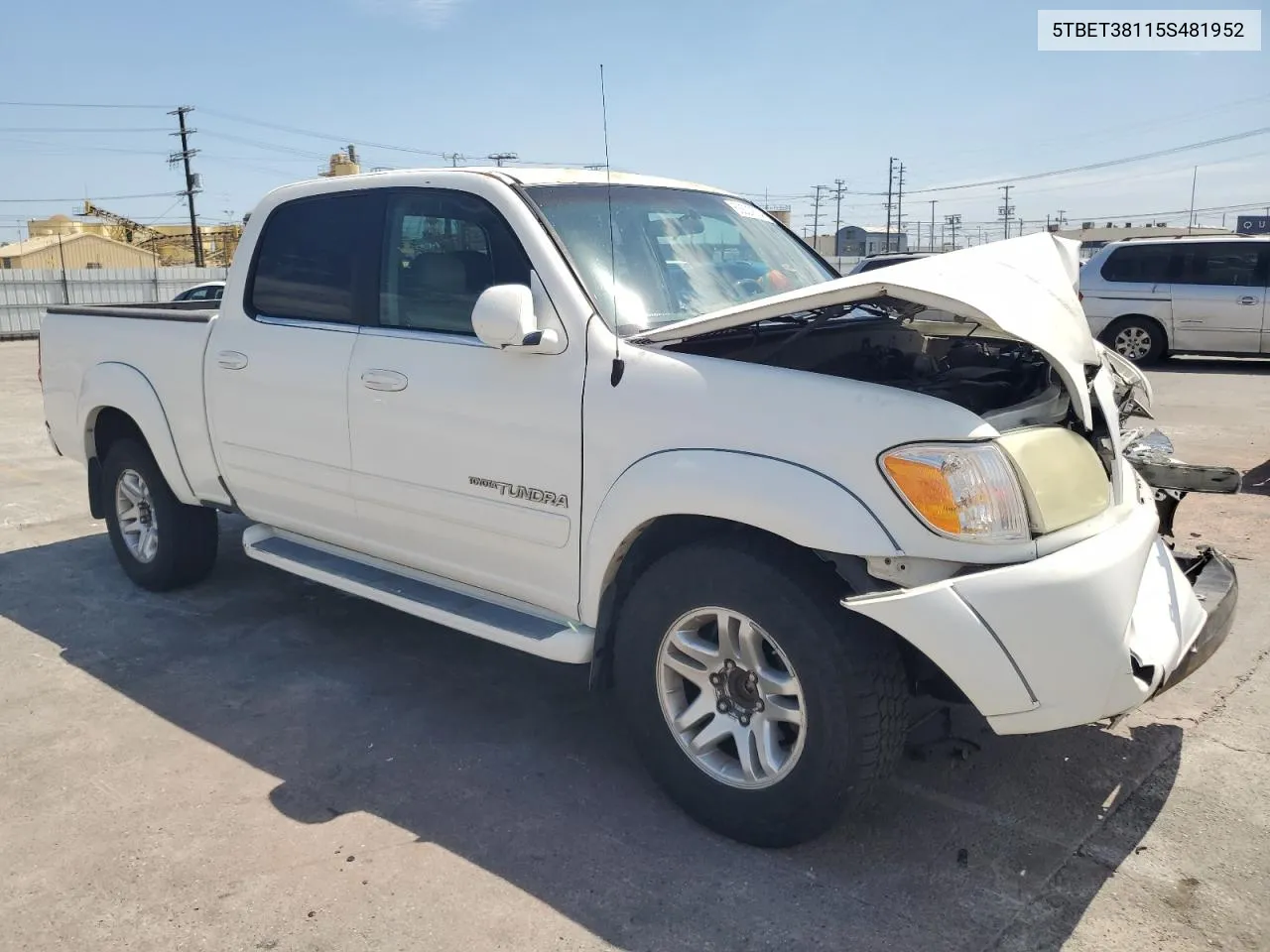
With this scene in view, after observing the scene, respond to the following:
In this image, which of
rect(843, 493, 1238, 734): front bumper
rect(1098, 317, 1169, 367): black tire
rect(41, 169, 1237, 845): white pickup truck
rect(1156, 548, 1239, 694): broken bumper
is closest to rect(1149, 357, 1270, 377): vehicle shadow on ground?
rect(1098, 317, 1169, 367): black tire

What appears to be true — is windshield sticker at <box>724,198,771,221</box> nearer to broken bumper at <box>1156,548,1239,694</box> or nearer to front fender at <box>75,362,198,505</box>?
broken bumper at <box>1156,548,1239,694</box>

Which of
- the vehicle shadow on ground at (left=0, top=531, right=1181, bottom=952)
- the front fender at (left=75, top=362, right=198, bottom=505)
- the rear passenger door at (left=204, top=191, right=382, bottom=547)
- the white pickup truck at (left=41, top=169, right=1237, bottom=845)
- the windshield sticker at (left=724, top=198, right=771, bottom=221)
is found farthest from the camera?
the front fender at (left=75, top=362, right=198, bottom=505)

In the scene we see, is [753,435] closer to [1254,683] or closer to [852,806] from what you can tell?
[852,806]

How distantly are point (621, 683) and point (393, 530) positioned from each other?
4.09 ft

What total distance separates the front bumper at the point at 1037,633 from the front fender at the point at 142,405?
378cm

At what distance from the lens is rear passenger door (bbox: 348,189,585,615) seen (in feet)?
11.3

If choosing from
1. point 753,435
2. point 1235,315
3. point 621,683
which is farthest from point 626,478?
point 1235,315

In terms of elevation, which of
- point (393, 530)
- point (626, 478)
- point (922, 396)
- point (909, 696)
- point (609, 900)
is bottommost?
point (609, 900)

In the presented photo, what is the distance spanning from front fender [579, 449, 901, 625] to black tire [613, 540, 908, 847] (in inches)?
5.2

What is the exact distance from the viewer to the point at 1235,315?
47.5 ft

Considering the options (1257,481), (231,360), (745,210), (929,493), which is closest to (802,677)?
(929,493)

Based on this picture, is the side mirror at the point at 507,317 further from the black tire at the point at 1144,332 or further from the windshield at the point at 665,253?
the black tire at the point at 1144,332

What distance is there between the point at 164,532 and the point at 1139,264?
46.4 feet

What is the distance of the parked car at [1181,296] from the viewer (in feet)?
47.4
